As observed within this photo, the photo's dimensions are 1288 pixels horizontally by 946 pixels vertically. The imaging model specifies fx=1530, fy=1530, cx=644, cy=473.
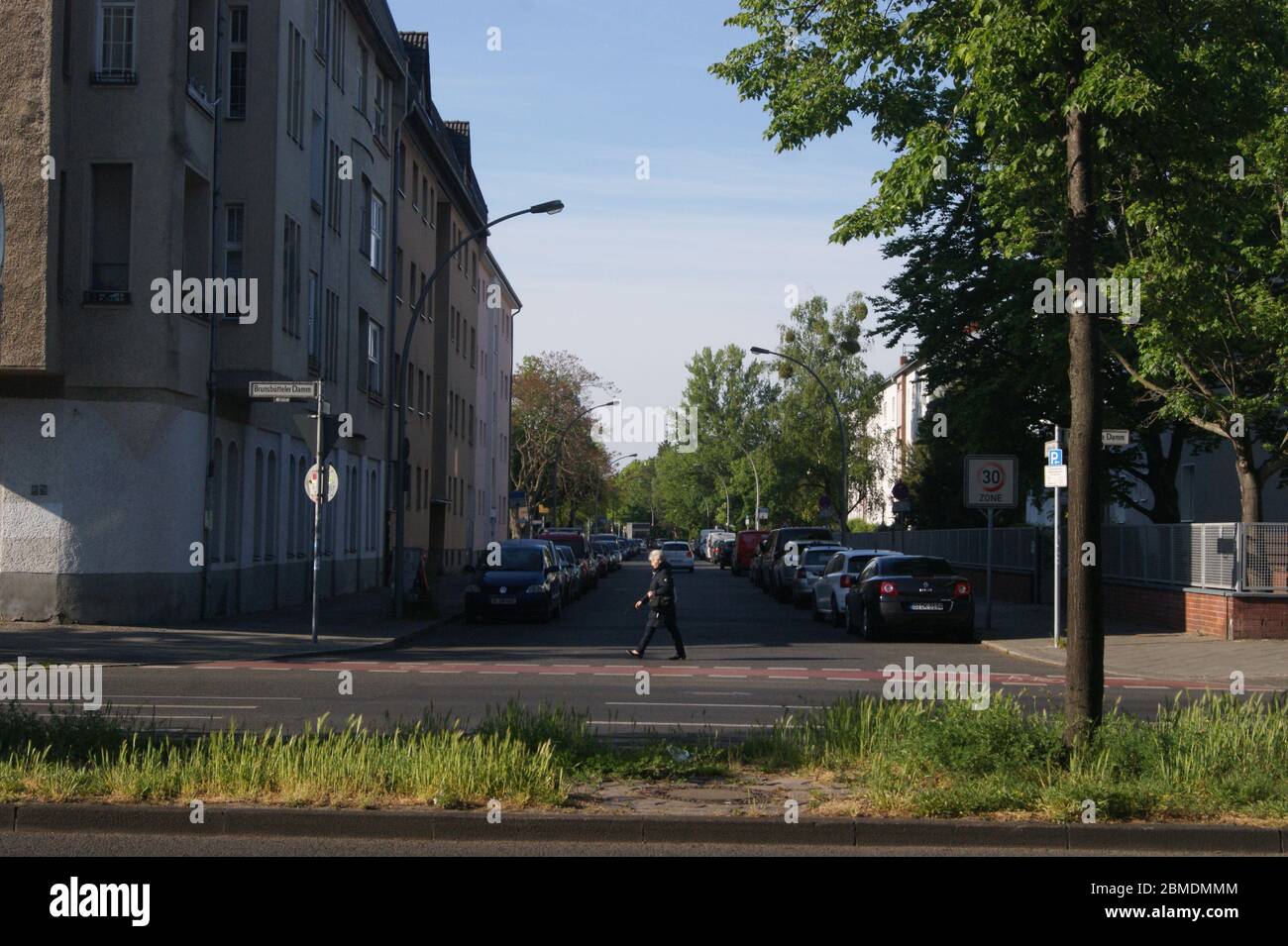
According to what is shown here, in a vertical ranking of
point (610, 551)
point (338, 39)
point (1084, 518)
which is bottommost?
point (610, 551)

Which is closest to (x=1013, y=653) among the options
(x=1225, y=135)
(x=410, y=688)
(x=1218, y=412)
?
(x=1218, y=412)

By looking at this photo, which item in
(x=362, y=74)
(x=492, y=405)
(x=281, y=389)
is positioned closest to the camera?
(x=281, y=389)

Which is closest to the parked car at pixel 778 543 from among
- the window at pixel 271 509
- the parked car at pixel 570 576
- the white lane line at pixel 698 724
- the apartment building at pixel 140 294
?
the parked car at pixel 570 576

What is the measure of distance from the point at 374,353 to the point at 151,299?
61.9ft

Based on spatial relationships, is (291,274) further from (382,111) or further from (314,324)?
(382,111)

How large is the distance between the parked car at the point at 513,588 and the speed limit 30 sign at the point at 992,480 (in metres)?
8.82

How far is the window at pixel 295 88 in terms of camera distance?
29.9 metres

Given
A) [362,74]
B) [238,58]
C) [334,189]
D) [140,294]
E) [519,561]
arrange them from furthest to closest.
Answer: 1. [362,74]
2. [334,189]
3. [519,561]
4. [238,58]
5. [140,294]

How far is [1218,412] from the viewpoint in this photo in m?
27.5

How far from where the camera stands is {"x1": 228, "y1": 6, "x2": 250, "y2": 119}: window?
1118 inches

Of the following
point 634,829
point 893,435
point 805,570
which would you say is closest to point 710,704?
point 634,829

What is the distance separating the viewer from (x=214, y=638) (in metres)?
23.4
